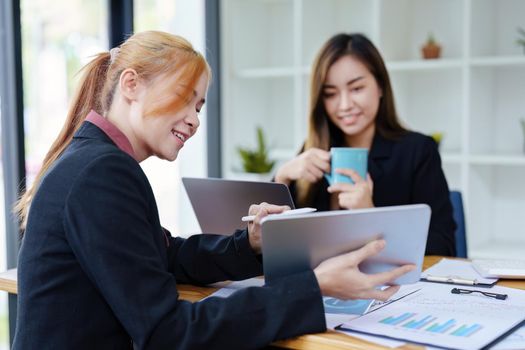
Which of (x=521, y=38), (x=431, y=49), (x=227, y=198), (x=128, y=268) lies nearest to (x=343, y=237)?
(x=128, y=268)

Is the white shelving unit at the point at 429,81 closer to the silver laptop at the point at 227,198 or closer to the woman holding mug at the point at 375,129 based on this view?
the woman holding mug at the point at 375,129

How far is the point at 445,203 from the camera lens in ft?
6.45

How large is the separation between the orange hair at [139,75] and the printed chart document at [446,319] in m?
0.52

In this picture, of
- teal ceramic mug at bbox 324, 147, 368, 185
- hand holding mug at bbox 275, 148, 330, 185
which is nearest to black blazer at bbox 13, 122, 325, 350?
teal ceramic mug at bbox 324, 147, 368, 185

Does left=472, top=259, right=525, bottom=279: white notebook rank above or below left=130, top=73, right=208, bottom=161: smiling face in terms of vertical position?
below

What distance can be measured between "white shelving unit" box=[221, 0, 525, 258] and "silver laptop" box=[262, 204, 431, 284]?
1.78m

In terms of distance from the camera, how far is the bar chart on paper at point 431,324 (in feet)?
3.34

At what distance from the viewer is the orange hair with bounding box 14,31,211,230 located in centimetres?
116

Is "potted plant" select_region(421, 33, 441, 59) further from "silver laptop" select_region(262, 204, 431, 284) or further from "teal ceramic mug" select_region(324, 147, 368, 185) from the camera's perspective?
"silver laptop" select_region(262, 204, 431, 284)

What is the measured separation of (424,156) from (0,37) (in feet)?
4.92

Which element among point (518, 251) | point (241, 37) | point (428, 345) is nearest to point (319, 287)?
point (428, 345)

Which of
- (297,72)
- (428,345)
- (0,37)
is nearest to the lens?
(428,345)

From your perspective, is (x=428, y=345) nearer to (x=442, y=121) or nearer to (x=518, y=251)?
(x=518, y=251)

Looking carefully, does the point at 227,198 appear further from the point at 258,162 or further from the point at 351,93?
the point at 258,162
